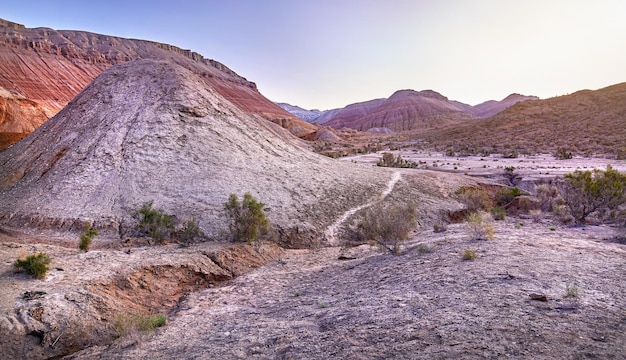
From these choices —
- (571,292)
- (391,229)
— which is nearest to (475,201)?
(391,229)

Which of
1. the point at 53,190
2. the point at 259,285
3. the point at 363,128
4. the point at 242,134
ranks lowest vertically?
the point at 259,285

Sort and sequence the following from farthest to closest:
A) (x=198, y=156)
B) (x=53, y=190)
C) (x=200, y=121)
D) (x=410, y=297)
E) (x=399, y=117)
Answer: (x=399, y=117), (x=200, y=121), (x=198, y=156), (x=53, y=190), (x=410, y=297)

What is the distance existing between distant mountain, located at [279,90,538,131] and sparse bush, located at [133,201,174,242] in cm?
9299

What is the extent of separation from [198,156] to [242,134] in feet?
10.7

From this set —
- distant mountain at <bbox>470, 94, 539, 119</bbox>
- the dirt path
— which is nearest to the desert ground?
the dirt path

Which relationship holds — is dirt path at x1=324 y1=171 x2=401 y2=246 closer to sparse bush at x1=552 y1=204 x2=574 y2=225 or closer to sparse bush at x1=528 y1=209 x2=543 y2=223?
sparse bush at x1=528 y1=209 x2=543 y2=223

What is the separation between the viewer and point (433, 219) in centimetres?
1600

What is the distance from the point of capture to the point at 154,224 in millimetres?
11938

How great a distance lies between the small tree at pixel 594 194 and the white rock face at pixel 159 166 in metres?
7.90

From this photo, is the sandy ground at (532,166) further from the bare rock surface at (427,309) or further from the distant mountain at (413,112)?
the distant mountain at (413,112)

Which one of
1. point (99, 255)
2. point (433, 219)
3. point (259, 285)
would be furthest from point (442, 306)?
point (433, 219)

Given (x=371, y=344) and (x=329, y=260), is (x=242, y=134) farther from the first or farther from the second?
(x=371, y=344)

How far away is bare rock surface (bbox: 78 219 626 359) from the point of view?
437cm

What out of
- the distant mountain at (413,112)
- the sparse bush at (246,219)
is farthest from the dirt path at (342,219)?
the distant mountain at (413,112)
